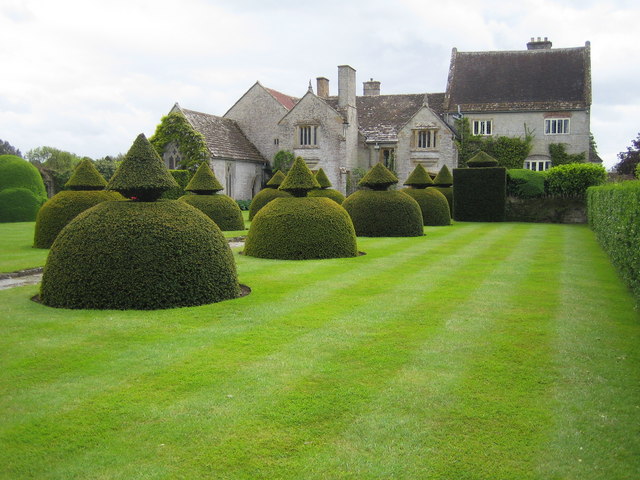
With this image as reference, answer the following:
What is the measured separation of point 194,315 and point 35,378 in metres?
2.89

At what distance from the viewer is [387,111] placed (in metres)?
46.2

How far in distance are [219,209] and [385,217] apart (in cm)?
688

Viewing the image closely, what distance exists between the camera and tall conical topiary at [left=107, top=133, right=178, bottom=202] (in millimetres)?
9961

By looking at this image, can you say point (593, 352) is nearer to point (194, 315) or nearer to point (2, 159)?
point (194, 315)

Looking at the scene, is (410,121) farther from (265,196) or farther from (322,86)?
(265,196)

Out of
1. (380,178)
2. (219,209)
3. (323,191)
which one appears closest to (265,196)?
(323,191)

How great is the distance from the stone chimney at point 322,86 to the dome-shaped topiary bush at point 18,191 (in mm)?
23340

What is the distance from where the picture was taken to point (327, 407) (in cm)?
520

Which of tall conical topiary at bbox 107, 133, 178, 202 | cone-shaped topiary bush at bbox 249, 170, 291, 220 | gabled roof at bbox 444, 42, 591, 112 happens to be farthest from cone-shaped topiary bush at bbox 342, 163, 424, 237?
gabled roof at bbox 444, 42, 591, 112

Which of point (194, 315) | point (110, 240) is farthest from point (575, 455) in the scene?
point (110, 240)

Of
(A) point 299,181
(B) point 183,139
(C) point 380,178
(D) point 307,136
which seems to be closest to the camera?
(A) point 299,181

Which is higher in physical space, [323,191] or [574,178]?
[574,178]

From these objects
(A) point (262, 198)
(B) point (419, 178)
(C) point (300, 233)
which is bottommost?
(C) point (300, 233)

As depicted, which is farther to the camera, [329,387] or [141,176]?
[141,176]
